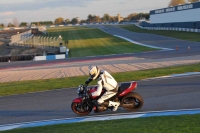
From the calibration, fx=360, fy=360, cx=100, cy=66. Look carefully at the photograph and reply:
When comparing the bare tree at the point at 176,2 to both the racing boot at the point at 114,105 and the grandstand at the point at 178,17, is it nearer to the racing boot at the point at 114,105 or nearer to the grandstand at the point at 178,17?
the grandstand at the point at 178,17

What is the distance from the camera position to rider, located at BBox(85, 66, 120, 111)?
11.3 metres

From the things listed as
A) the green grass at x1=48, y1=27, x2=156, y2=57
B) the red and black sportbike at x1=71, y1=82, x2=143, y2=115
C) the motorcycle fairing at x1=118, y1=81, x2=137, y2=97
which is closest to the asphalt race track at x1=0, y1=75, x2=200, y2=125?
the red and black sportbike at x1=71, y1=82, x2=143, y2=115

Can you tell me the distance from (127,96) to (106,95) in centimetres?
68

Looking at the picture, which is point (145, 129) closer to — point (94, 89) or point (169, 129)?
point (169, 129)

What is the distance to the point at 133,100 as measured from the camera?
1177 centimetres

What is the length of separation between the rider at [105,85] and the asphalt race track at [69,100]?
69cm

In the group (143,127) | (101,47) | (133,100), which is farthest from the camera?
(101,47)

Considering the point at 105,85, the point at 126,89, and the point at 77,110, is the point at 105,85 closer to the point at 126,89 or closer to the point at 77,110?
the point at 126,89

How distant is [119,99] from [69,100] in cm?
337

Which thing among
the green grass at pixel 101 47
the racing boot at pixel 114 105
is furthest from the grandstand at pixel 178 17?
the racing boot at pixel 114 105

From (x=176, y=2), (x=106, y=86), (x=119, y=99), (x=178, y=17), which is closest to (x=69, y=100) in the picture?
(x=119, y=99)

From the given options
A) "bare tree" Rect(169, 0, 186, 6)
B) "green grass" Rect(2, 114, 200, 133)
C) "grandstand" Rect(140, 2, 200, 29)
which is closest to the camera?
"green grass" Rect(2, 114, 200, 133)

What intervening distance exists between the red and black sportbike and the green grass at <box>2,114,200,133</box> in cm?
169

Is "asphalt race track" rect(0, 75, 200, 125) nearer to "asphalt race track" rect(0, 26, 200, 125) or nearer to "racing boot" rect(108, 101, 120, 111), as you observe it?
"asphalt race track" rect(0, 26, 200, 125)
